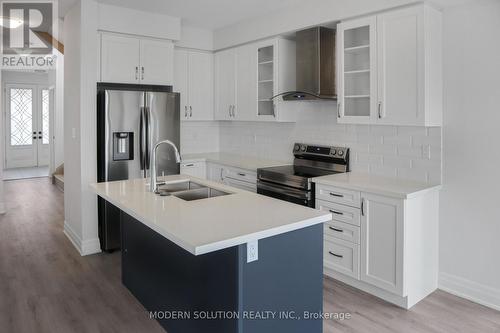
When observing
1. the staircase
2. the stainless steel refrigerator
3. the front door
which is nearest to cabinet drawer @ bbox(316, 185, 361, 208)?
the stainless steel refrigerator

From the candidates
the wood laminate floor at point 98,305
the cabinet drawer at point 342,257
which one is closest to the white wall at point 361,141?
the cabinet drawer at point 342,257

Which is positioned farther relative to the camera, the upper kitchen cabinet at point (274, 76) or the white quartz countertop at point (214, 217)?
the upper kitchen cabinet at point (274, 76)

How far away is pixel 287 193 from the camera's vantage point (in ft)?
12.7

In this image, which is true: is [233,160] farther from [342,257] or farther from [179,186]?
[342,257]

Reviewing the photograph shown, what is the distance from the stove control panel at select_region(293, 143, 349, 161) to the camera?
4035mm

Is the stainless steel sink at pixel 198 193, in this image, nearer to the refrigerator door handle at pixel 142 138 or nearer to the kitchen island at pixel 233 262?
the kitchen island at pixel 233 262

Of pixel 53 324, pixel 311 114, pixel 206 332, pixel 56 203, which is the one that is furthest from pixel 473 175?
pixel 56 203

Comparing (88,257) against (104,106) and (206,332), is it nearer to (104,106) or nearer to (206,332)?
(104,106)

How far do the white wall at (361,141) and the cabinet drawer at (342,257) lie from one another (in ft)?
2.67

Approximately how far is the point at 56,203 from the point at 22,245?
2295 millimetres

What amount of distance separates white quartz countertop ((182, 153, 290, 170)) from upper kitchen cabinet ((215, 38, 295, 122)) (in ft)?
1.75

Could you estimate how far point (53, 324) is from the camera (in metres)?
2.83

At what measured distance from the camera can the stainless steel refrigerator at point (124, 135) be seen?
13.7 ft

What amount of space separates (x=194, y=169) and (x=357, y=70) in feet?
8.20
